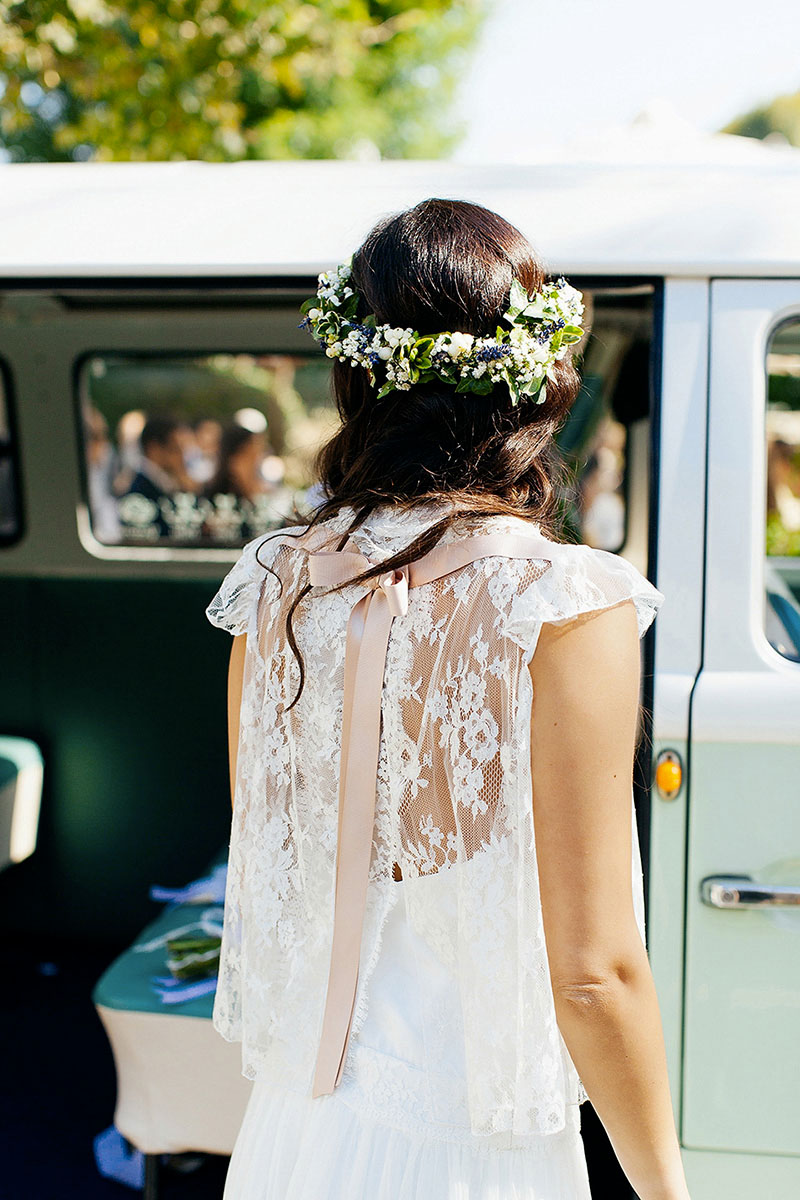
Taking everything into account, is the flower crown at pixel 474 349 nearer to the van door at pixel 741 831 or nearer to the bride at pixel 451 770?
the bride at pixel 451 770

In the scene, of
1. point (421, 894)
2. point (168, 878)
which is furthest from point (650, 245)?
point (168, 878)

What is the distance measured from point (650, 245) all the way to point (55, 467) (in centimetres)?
248

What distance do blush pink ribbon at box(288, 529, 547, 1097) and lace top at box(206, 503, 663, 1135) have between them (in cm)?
1

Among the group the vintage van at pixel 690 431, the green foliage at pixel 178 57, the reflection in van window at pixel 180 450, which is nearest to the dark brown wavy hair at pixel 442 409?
the vintage van at pixel 690 431

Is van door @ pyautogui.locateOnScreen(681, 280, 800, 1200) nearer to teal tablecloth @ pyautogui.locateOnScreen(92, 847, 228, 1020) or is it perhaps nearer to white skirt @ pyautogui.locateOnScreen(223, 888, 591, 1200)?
white skirt @ pyautogui.locateOnScreen(223, 888, 591, 1200)

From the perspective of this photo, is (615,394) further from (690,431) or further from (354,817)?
(354,817)

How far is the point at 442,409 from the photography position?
116cm

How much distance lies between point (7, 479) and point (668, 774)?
281cm

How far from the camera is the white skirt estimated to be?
113cm

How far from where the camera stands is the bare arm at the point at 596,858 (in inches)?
40.8

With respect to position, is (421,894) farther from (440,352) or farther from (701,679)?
(701,679)

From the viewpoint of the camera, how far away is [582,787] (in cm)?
104

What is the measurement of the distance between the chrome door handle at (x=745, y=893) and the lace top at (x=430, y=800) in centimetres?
69

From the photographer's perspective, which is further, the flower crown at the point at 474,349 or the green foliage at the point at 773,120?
the green foliage at the point at 773,120
